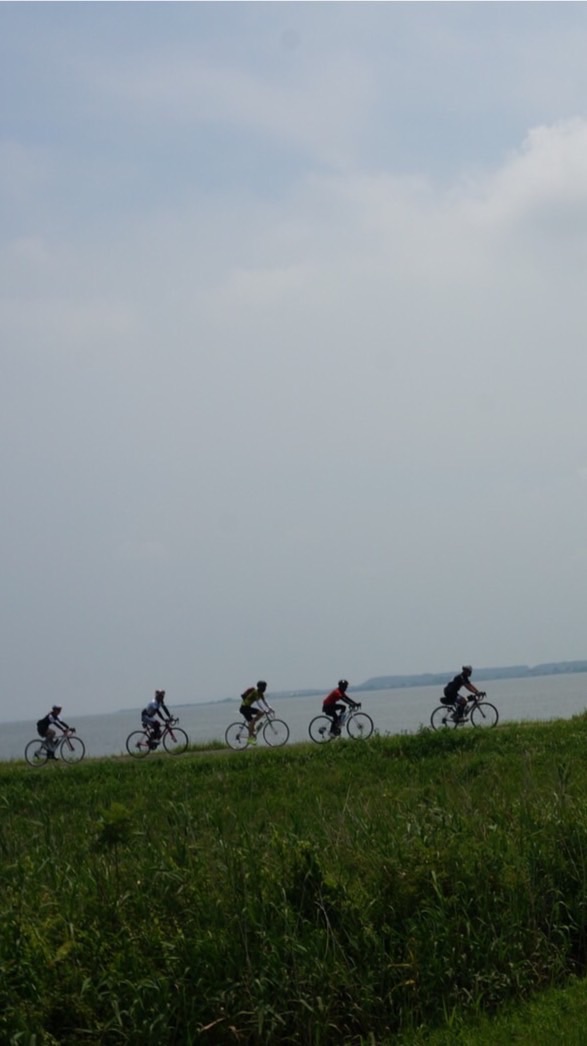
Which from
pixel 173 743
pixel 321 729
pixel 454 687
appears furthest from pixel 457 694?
pixel 173 743

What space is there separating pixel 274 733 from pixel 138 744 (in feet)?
10.9

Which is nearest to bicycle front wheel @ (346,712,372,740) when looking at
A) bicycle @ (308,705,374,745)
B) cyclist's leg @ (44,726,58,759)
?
bicycle @ (308,705,374,745)

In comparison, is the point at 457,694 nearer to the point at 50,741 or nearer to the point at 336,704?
the point at 336,704

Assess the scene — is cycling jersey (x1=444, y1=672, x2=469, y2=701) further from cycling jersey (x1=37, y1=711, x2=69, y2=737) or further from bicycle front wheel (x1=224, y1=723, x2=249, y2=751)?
cycling jersey (x1=37, y1=711, x2=69, y2=737)

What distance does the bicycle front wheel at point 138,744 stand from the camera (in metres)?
28.4

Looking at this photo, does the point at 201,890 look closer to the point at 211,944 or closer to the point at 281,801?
the point at 211,944

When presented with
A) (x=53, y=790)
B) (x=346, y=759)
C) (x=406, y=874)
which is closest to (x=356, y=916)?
(x=406, y=874)

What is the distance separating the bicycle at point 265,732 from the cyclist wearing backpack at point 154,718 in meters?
1.55

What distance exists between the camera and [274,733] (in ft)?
93.4

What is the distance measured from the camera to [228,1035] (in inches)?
317

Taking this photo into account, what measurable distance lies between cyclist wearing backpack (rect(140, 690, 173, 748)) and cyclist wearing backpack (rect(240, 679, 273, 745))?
1829 mm

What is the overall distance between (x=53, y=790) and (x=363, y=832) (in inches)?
503

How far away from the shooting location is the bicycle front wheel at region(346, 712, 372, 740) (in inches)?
1121

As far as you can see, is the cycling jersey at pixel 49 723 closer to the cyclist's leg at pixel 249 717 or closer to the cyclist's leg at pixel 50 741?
the cyclist's leg at pixel 50 741
